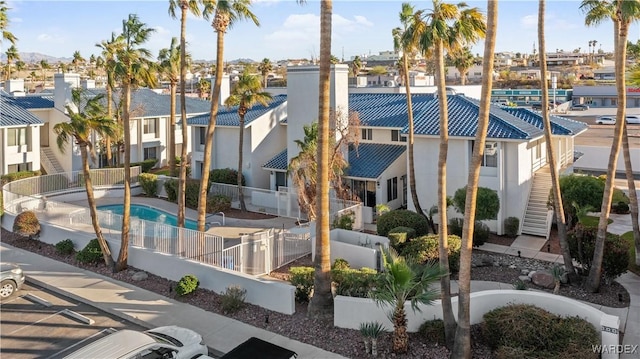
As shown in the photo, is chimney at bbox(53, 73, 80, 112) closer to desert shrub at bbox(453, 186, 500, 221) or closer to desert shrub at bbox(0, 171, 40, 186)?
desert shrub at bbox(0, 171, 40, 186)

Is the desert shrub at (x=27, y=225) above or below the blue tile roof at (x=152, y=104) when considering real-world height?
below

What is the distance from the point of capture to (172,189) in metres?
33.2

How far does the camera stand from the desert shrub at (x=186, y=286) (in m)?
17.4

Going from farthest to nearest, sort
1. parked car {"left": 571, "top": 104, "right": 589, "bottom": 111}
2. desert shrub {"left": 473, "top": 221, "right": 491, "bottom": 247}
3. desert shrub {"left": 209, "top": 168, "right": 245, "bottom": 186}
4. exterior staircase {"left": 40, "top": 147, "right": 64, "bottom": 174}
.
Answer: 1. parked car {"left": 571, "top": 104, "right": 589, "bottom": 111}
2. exterior staircase {"left": 40, "top": 147, "right": 64, "bottom": 174}
3. desert shrub {"left": 209, "top": 168, "right": 245, "bottom": 186}
4. desert shrub {"left": 473, "top": 221, "right": 491, "bottom": 247}

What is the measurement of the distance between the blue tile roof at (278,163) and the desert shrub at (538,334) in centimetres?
2084

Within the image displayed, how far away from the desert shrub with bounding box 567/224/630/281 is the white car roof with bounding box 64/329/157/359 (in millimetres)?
14628

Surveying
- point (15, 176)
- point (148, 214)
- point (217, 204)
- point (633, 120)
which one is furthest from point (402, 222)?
point (633, 120)

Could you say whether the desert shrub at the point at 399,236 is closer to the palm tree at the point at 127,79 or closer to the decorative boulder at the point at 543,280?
the decorative boulder at the point at 543,280

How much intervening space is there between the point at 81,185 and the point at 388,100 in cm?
2238

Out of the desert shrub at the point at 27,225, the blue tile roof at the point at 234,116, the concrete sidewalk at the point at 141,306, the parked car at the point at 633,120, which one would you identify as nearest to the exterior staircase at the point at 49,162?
the blue tile roof at the point at 234,116

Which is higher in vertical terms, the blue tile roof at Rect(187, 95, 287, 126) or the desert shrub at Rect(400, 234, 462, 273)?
the blue tile roof at Rect(187, 95, 287, 126)

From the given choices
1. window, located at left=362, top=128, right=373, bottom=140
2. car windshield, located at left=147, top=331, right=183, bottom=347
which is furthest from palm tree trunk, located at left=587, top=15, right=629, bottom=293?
window, located at left=362, top=128, right=373, bottom=140

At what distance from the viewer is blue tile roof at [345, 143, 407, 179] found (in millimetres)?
29172

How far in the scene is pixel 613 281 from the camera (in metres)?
18.2
